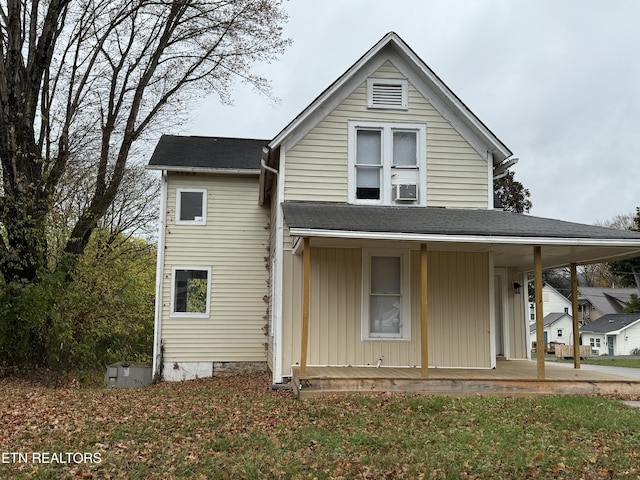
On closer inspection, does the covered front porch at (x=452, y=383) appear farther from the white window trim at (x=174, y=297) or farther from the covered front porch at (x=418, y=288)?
the white window trim at (x=174, y=297)

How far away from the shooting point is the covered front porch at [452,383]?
893 cm

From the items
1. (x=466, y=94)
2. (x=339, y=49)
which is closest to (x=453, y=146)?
(x=339, y=49)

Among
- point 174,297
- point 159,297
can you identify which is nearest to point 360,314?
point 174,297

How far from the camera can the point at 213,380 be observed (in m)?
13.2

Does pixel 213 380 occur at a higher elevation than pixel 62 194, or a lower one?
lower

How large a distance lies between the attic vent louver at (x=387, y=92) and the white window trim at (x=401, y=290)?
300 cm

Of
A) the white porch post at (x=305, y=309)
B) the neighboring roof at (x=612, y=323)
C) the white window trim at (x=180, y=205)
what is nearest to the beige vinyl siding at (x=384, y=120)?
the white porch post at (x=305, y=309)

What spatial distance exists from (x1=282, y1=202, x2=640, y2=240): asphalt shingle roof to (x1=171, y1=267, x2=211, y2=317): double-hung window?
14.5 ft

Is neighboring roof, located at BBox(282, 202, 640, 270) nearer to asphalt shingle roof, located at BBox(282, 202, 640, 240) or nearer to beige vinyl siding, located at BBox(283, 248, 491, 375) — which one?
asphalt shingle roof, located at BBox(282, 202, 640, 240)

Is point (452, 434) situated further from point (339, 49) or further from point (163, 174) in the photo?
point (339, 49)

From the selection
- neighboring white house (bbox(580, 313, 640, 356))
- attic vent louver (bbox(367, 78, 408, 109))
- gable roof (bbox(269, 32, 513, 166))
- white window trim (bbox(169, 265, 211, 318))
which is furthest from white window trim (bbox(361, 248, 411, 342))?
neighboring white house (bbox(580, 313, 640, 356))

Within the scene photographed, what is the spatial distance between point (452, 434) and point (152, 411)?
4350 mm

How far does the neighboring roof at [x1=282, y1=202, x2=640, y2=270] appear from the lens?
9070 mm

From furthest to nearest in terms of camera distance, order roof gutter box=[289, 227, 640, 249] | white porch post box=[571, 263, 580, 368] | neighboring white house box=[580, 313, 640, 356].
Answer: neighboring white house box=[580, 313, 640, 356]
white porch post box=[571, 263, 580, 368]
roof gutter box=[289, 227, 640, 249]
